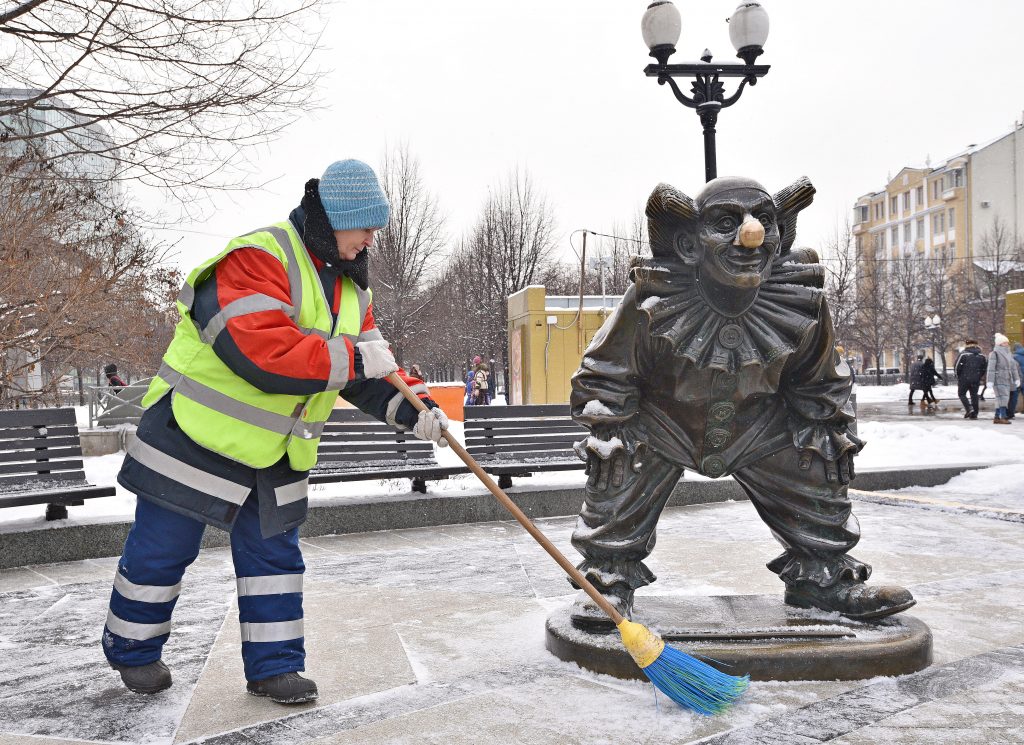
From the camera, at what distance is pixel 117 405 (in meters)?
15.5

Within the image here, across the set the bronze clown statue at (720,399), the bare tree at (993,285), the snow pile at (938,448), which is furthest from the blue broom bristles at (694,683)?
the bare tree at (993,285)

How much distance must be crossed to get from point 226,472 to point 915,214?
75206 millimetres

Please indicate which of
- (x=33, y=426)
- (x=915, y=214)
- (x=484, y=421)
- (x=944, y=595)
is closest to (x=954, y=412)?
(x=484, y=421)

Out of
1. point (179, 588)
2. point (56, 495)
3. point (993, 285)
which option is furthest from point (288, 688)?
point (993, 285)

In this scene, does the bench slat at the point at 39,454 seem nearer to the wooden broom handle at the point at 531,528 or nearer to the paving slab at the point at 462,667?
the paving slab at the point at 462,667

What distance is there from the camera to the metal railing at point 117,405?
A: 14.9 meters

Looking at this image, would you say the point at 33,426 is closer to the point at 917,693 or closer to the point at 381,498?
the point at 381,498

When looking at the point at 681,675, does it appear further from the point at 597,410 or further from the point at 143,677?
the point at 143,677

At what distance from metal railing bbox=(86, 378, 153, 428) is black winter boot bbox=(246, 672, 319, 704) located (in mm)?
12484

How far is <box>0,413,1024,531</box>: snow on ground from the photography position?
20.3 ft

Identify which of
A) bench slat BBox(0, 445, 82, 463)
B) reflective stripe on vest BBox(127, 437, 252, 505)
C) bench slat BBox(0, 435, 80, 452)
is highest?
reflective stripe on vest BBox(127, 437, 252, 505)

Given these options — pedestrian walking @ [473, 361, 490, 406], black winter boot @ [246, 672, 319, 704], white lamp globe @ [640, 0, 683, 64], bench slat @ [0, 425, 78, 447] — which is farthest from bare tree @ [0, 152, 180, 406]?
pedestrian walking @ [473, 361, 490, 406]

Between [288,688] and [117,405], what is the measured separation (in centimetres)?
1386

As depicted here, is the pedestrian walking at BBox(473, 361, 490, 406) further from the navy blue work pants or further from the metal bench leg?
the navy blue work pants
